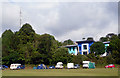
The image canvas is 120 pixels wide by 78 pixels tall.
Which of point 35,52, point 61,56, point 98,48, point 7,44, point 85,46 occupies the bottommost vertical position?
point 61,56

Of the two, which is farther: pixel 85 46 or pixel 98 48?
pixel 85 46

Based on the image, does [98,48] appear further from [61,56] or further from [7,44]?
[7,44]

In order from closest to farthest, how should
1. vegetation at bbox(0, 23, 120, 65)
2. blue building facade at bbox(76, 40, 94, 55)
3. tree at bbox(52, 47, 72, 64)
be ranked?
1. vegetation at bbox(0, 23, 120, 65)
2. tree at bbox(52, 47, 72, 64)
3. blue building facade at bbox(76, 40, 94, 55)

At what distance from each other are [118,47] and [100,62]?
8.95m

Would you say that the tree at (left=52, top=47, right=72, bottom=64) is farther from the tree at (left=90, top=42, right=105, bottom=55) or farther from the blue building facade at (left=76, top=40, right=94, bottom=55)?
the blue building facade at (left=76, top=40, right=94, bottom=55)

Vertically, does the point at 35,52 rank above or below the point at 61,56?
above

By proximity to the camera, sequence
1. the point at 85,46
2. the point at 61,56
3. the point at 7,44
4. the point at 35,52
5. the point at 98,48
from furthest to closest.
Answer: the point at 85,46, the point at 98,48, the point at 61,56, the point at 7,44, the point at 35,52

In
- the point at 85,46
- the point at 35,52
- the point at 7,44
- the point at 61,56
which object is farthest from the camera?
the point at 85,46

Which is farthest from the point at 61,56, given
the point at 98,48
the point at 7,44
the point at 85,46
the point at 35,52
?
the point at 85,46

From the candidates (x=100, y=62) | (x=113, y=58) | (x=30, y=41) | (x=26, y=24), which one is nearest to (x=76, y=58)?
(x=100, y=62)

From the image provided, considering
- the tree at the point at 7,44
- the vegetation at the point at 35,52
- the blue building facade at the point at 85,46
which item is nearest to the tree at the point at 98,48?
the vegetation at the point at 35,52

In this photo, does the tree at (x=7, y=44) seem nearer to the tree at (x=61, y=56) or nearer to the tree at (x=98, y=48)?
the tree at (x=61, y=56)

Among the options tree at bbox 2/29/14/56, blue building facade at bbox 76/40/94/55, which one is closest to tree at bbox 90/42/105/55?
blue building facade at bbox 76/40/94/55

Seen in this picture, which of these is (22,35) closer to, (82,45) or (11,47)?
(11,47)
